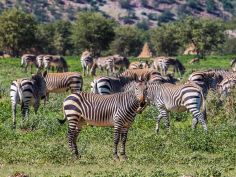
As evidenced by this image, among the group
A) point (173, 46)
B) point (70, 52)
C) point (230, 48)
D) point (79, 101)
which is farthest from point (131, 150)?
point (230, 48)

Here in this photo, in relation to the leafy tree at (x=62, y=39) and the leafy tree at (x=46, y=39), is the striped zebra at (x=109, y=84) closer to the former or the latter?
the leafy tree at (x=46, y=39)

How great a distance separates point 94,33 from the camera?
279 ft

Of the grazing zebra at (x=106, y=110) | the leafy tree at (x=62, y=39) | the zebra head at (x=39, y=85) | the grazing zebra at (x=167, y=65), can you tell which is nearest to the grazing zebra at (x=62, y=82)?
the zebra head at (x=39, y=85)

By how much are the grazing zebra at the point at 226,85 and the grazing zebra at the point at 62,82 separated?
6786mm

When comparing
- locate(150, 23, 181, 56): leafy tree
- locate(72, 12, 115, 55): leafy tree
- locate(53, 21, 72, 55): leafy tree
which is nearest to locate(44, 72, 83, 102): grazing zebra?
locate(72, 12, 115, 55): leafy tree

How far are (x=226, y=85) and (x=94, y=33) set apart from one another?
62.3 metres

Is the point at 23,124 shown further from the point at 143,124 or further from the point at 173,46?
the point at 173,46

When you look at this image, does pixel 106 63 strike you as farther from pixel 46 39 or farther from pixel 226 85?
pixel 46 39

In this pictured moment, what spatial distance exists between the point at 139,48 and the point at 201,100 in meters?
94.9

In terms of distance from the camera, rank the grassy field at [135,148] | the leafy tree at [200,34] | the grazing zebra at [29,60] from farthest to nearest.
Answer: the leafy tree at [200,34] < the grazing zebra at [29,60] < the grassy field at [135,148]

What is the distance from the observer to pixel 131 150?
16609mm

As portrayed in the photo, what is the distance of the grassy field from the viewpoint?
13461 mm

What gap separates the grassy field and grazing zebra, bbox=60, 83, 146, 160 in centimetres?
64

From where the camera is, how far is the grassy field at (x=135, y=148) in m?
13.5
